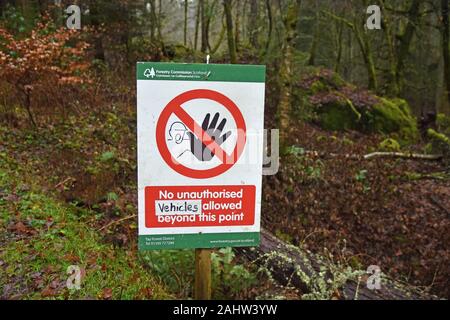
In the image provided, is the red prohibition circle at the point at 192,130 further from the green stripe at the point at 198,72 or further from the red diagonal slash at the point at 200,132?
the green stripe at the point at 198,72

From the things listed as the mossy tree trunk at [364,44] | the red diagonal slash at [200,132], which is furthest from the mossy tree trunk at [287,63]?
the mossy tree trunk at [364,44]

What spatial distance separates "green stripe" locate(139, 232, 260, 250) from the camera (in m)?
2.87

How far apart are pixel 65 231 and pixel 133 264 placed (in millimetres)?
1089

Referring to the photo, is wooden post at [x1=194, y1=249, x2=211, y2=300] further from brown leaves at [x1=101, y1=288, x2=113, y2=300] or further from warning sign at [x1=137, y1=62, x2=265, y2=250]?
brown leaves at [x1=101, y1=288, x2=113, y2=300]

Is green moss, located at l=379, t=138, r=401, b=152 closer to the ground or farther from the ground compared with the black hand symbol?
closer to the ground

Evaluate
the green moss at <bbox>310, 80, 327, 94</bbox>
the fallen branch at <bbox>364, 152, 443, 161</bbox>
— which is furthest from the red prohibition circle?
the green moss at <bbox>310, 80, 327, 94</bbox>

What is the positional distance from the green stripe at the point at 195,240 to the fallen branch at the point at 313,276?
145cm

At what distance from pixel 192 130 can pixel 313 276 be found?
2542 mm

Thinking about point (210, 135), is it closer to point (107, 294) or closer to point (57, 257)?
point (107, 294)

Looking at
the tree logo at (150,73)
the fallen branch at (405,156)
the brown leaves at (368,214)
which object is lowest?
the brown leaves at (368,214)

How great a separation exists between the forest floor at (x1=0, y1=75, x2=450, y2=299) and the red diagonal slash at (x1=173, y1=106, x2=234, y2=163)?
5.99ft

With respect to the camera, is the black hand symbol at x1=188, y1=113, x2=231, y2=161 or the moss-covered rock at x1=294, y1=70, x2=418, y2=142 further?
the moss-covered rock at x1=294, y1=70, x2=418, y2=142

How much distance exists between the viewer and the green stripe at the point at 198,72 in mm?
2754
